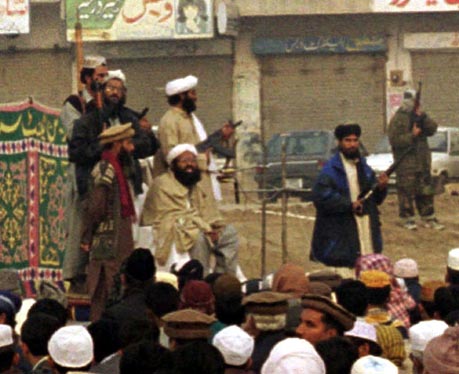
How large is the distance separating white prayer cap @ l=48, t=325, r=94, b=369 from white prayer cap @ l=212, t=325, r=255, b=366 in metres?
0.59

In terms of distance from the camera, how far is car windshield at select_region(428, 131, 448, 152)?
29.4m

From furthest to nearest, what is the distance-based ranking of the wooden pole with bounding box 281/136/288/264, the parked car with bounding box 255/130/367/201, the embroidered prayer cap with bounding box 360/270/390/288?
the parked car with bounding box 255/130/367/201 < the wooden pole with bounding box 281/136/288/264 < the embroidered prayer cap with bounding box 360/270/390/288

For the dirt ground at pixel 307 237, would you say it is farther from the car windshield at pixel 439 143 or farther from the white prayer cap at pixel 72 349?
the white prayer cap at pixel 72 349

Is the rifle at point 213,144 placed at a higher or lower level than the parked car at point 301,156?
higher

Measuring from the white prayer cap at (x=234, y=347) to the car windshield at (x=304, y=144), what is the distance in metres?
21.4

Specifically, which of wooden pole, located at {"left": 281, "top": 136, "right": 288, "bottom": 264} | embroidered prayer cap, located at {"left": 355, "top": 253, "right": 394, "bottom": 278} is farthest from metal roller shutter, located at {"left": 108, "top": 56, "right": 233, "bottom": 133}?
embroidered prayer cap, located at {"left": 355, "top": 253, "right": 394, "bottom": 278}

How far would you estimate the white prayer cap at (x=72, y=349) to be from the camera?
8133mm

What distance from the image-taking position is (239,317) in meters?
9.85

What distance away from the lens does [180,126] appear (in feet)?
46.0

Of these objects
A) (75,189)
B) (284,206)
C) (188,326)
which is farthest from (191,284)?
(284,206)

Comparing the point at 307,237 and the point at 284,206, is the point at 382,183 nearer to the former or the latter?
the point at 284,206

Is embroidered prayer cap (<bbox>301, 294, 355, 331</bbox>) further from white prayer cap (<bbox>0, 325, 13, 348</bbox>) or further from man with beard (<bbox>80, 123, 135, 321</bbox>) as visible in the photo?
man with beard (<bbox>80, 123, 135, 321</bbox>)

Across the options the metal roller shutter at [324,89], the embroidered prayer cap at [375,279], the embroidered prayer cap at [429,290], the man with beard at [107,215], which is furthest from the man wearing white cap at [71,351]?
the metal roller shutter at [324,89]

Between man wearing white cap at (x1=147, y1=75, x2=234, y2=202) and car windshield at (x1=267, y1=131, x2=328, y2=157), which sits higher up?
man wearing white cap at (x1=147, y1=75, x2=234, y2=202)
